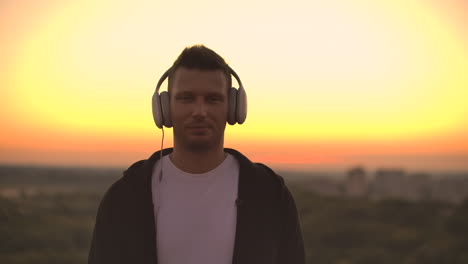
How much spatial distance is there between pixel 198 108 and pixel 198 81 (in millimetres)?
160

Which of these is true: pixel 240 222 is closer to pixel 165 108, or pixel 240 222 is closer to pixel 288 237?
pixel 288 237

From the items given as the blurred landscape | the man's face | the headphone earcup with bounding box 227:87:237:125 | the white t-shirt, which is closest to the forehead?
the man's face

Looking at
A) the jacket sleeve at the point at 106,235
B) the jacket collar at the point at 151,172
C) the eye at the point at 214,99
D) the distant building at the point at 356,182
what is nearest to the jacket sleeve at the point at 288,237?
the jacket collar at the point at 151,172

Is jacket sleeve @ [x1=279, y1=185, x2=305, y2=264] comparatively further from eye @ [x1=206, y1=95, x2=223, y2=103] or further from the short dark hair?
the short dark hair

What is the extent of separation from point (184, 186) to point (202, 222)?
229 millimetres

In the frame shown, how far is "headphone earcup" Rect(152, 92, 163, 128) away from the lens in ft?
10.4

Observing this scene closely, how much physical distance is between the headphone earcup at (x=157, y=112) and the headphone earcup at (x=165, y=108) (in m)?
0.02

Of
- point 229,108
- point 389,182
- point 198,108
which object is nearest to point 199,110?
point 198,108

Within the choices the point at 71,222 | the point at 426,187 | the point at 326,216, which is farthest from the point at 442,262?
the point at 426,187

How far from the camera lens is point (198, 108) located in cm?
298

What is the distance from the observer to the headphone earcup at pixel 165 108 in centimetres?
318

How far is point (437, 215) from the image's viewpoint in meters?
29.8

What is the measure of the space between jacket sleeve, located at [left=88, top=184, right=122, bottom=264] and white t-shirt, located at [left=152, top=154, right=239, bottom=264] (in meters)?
0.25

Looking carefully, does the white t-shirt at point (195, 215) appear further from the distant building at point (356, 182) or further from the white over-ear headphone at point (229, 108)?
the distant building at point (356, 182)
